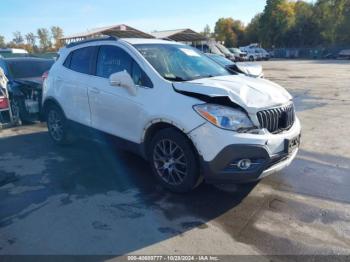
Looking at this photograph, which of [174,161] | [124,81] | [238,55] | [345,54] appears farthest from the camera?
[345,54]

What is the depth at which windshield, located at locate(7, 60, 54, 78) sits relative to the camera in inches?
363

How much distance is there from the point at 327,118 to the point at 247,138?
5786 millimetres

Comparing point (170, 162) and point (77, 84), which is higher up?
point (77, 84)

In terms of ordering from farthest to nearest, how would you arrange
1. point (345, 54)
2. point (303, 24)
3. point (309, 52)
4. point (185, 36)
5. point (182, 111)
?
point (303, 24) → point (309, 52) → point (345, 54) → point (185, 36) → point (182, 111)

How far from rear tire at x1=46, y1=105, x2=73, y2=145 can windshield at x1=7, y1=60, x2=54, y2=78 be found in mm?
3328

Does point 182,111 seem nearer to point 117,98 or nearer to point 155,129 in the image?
point 155,129

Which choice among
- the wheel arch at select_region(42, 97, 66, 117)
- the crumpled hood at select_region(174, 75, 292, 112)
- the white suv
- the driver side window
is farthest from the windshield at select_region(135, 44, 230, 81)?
the wheel arch at select_region(42, 97, 66, 117)

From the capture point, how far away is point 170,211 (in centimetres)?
392

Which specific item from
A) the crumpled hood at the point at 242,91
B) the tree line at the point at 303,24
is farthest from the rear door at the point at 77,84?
the tree line at the point at 303,24

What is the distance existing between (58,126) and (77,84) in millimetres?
1279

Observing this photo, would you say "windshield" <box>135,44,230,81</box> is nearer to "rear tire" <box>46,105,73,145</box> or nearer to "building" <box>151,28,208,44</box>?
"rear tire" <box>46,105,73,145</box>

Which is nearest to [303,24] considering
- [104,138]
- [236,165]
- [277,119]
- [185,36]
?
[185,36]

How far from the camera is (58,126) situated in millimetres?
6453

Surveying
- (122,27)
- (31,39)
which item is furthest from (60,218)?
(31,39)
